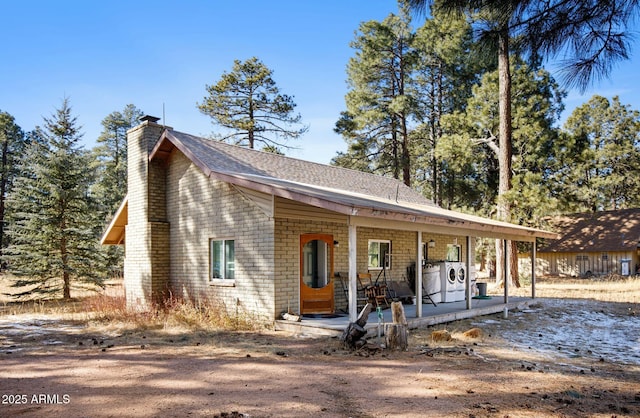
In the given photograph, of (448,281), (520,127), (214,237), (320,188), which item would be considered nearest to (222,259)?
(214,237)

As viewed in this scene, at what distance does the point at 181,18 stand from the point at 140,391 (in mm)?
11389

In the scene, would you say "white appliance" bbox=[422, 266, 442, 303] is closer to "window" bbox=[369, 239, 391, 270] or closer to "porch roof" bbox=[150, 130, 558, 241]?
"window" bbox=[369, 239, 391, 270]

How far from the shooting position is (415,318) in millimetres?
9938

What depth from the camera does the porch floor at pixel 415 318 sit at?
29.1ft

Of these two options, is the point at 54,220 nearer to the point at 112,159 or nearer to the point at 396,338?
the point at 396,338


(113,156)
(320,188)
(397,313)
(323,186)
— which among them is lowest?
(397,313)

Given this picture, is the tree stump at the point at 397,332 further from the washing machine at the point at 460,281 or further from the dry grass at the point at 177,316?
the washing machine at the point at 460,281

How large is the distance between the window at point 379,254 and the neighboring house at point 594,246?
67.3 ft

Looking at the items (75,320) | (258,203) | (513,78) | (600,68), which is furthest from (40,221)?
(513,78)

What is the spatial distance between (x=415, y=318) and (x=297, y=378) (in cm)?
466

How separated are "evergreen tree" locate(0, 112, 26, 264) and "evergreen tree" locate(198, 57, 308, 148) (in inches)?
673

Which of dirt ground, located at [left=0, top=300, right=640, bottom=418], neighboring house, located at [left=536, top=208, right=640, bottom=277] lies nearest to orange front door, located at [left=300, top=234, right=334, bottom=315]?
dirt ground, located at [left=0, top=300, right=640, bottom=418]

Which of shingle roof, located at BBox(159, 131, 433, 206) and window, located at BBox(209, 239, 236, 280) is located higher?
shingle roof, located at BBox(159, 131, 433, 206)

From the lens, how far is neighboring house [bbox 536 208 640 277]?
2744 cm
